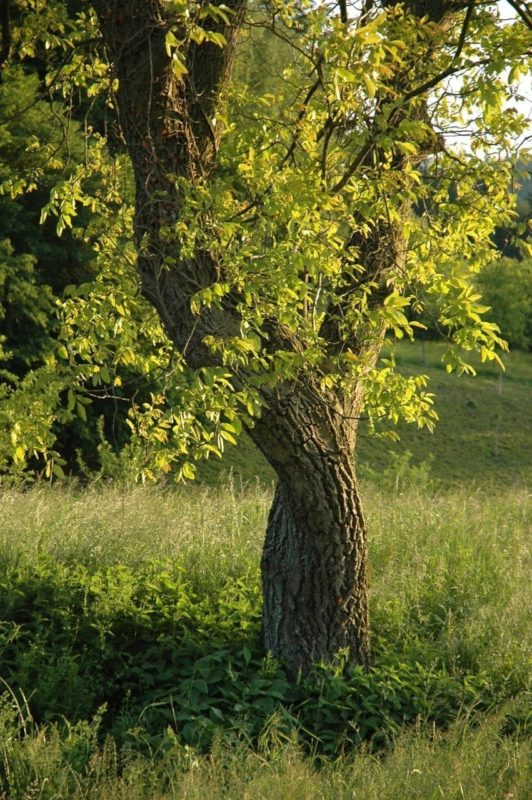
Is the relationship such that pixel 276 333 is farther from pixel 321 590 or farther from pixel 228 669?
pixel 228 669

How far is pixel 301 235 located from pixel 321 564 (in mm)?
2097

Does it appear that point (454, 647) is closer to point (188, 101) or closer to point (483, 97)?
point (483, 97)

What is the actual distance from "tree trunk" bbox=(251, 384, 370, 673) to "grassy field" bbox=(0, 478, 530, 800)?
184 mm

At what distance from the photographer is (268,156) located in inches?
212

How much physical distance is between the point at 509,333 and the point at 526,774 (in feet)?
119

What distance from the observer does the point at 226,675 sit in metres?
5.30

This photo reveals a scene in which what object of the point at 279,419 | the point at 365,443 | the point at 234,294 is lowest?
the point at 365,443

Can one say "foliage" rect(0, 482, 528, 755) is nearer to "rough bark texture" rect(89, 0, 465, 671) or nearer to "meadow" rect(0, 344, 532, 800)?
"meadow" rect(0, 344, 532, 800)

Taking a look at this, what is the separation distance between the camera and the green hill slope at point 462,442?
22281 millimetres

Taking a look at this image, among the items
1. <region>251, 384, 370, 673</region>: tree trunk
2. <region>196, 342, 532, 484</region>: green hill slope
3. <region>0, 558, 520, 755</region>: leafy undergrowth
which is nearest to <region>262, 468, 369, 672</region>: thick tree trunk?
<region>251, 384, 370, 673</region>: tree trunk

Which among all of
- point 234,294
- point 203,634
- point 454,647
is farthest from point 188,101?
point 454,647

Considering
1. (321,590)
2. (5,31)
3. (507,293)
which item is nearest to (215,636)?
(321,590)

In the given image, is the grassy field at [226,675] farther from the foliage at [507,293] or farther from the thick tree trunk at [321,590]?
the foliage at [507,293]

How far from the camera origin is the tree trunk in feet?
17.5
